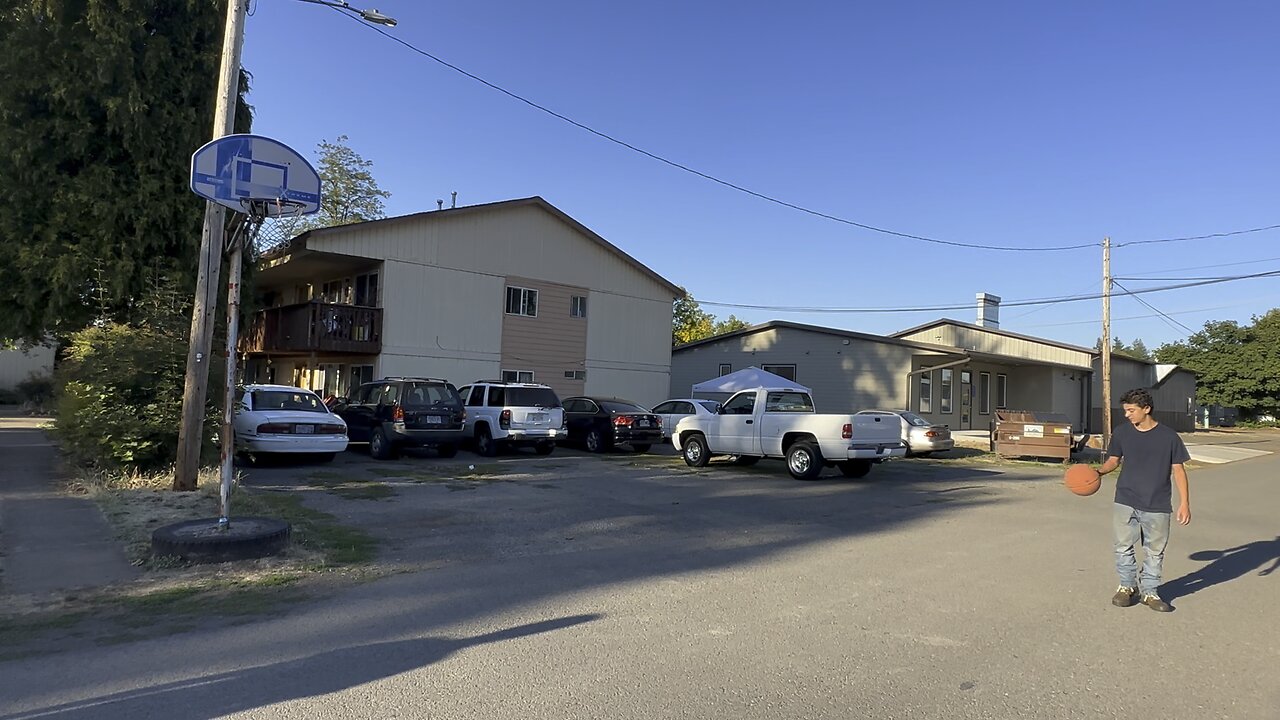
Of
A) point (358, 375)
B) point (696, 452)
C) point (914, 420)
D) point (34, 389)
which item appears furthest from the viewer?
point (34, 389)

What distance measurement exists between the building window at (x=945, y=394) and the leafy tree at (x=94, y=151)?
26236 millimetres

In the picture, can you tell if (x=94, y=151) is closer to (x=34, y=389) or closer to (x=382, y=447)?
(x=382, y=447)

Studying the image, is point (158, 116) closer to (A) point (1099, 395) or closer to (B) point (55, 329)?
(B) point (55, 329)

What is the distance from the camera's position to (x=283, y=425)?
14.8 metres

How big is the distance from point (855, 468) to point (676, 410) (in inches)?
→ 276

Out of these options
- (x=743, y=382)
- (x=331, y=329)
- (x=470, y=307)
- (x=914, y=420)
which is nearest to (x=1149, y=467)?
(x=914, y=420)

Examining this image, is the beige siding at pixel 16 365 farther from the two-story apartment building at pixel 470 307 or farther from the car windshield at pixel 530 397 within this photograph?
the car windshield at pixel 530 397

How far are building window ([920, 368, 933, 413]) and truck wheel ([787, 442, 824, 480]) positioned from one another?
16655 millimetres

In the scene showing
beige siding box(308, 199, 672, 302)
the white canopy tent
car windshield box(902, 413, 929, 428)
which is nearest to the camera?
beige siding box(308, 199, 672, 302)

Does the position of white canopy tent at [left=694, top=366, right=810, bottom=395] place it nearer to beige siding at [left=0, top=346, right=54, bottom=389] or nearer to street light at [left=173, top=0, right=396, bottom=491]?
street light at [left=173, top=0, right=396, bottom=491]

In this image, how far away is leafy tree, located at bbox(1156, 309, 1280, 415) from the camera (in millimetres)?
58781

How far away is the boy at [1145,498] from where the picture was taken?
650 centimetres

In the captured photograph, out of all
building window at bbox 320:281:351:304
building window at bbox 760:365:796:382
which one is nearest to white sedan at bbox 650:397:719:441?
building window at bbox 760:365:796:382

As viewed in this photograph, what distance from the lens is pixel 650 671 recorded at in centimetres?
487
